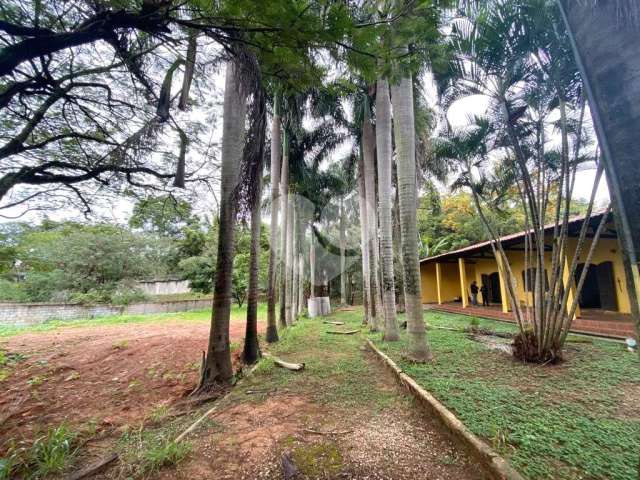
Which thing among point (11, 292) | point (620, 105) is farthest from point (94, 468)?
point (11, 292)

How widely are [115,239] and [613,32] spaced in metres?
23.3

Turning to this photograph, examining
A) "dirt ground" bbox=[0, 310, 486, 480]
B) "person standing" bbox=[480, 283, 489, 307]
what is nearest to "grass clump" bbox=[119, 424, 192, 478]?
"dirt ground" bbox=[0, 310, 486, 480]

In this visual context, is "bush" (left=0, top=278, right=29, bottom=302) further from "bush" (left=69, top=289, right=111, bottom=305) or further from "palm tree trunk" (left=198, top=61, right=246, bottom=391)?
"palm tree trunk" (left=198, top=61, right=246, bottom=391)

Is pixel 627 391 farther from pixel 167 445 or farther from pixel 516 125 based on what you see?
pixel 167 445

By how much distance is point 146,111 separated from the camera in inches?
227

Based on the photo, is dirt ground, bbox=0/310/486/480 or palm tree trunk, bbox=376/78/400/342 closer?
dirt ground, bbox=0/310/486/480

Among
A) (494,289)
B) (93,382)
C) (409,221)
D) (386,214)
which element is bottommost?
(93,382)

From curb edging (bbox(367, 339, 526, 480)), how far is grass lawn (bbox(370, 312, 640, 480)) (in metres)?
0.10

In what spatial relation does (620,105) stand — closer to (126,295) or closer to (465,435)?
(465,435)

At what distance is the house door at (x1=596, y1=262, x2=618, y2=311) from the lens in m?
10.2

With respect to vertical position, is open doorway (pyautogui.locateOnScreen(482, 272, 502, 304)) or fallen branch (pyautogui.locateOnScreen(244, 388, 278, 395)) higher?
open doorway (pyautogui.locateOnScreen(482, 272, 502, 304))

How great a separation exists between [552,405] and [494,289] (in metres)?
15.0

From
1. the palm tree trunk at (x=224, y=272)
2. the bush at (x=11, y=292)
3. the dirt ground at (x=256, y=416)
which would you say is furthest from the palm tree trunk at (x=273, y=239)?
the bush at (x=11, y=292)

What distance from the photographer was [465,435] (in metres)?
2.63
